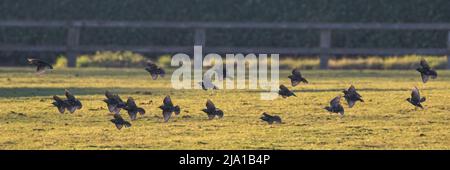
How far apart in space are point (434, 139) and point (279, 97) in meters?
5.52

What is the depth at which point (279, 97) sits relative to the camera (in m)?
20.4

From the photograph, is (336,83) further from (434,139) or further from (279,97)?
(434,139)

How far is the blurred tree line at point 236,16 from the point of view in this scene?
4122cm

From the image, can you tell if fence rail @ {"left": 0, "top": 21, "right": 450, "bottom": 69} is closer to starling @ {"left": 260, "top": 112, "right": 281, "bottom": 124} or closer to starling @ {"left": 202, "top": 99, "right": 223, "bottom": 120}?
starling @ {"left": 202, "top": 99, "right": 223, "bottom": 120}

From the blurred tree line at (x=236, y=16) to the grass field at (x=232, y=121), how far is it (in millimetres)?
17214

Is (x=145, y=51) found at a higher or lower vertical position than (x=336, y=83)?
higher

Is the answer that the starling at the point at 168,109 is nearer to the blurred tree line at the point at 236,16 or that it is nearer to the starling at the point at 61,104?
the starling at the point at 61,104
